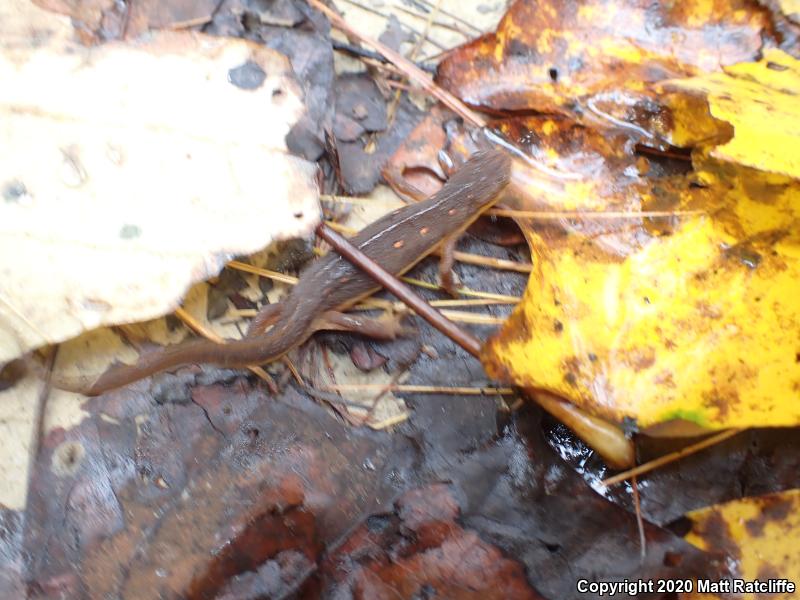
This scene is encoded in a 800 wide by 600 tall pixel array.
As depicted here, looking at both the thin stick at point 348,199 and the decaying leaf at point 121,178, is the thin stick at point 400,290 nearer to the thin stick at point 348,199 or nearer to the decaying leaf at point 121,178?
the thin stick at point 348,199

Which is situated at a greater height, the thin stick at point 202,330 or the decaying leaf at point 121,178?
the decaying leaf at point 121,178

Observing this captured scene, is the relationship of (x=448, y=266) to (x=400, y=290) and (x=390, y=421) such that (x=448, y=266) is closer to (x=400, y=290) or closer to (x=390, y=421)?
(x=400, y=290)

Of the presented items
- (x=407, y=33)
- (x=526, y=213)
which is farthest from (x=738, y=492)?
(x=407, y=33)

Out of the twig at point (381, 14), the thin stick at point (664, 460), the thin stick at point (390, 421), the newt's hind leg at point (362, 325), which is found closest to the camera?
the thin stick at point (664, 460)

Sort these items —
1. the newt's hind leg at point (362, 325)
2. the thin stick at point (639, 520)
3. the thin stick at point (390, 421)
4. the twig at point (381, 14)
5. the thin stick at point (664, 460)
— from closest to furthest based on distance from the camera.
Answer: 1. the thin stick at point (639, 520)
2. the thin stick at point (664, 460)
3. the thin stick at point (390, 421)
4. the newt's hind leg at point (362, 325)
5. the twig at point (381, 14)

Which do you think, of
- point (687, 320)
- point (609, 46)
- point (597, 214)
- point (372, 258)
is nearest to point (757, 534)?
point (687, 320)

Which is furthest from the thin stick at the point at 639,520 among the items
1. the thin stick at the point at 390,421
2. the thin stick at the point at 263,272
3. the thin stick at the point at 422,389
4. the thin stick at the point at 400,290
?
the thin stick at the point at 263,272

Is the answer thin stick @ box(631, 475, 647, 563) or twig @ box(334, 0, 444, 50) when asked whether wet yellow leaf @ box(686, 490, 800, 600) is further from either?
twig @ box(334, 0, 444, 50)

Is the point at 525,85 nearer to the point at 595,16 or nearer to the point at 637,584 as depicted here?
the point at 595,16
